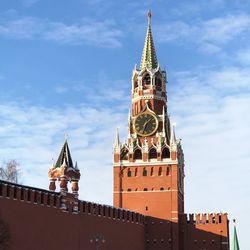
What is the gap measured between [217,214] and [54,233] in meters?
22.6

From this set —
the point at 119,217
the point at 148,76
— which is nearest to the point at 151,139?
the point at 148,76

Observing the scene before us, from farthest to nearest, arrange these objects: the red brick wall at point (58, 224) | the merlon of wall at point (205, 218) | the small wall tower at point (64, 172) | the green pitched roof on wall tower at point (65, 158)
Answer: the merlon of wall at point (205, 218) < the green pitched roof on wall tower at point (65, 158) < the small wall tower at point (64, 172) < the red brick wall at point (58, 224)

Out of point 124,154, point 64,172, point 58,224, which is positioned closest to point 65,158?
point 64,172

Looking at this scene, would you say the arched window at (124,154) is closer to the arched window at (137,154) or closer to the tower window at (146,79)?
the arched window at (137,154)

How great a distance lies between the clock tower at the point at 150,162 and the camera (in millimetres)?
60656

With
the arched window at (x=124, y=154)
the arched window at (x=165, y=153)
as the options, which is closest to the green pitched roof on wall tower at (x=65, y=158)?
the arched window at (x=124, y=154)

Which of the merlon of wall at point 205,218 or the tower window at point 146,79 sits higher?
the tower window at point 146,79

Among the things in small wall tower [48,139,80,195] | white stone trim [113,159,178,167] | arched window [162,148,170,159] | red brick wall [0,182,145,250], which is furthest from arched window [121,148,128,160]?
small wall tower [48,139,80,195]

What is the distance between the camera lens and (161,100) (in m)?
66.3

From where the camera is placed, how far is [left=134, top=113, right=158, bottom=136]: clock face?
63938 mm

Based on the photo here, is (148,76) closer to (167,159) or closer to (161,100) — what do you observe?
(161,100)

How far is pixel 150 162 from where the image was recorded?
61781mm

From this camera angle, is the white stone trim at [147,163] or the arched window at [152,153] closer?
the white stone trim at [147,163]

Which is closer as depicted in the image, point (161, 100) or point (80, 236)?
point (80, 236)
